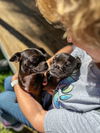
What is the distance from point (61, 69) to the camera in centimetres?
201

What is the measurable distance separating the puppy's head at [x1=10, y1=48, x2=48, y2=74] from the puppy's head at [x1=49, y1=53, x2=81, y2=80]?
76 millimetres

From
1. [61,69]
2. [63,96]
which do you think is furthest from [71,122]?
[61,69]

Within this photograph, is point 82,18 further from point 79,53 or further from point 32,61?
Answer: point 32,61

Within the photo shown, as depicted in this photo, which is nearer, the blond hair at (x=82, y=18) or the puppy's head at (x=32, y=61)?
the blond hair at (x=82, y=18)

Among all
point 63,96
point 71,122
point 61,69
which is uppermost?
point 61,69

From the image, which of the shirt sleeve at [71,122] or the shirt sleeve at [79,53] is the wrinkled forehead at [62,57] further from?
the shirt sleeve at [71,122]

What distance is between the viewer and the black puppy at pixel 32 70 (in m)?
2.11

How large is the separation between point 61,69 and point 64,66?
0.02 m

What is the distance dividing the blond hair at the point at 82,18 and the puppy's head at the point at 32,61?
76 cm

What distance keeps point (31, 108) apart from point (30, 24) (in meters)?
1.89

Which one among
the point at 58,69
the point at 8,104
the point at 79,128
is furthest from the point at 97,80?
the point at 8,104

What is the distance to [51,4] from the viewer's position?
4.83 feet

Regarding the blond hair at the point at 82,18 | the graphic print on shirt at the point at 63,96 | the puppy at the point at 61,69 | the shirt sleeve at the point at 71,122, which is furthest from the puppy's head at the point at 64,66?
the blond hair at the point at 82,18

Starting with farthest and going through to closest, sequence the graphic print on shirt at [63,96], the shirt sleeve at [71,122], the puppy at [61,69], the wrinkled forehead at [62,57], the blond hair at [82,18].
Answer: the wrinkled forehead at [62,57], the puppy at [61,69], the graphic print on shirt at [63,96], the shirt sleeve at [71,122], the blond hair at [82,18]
